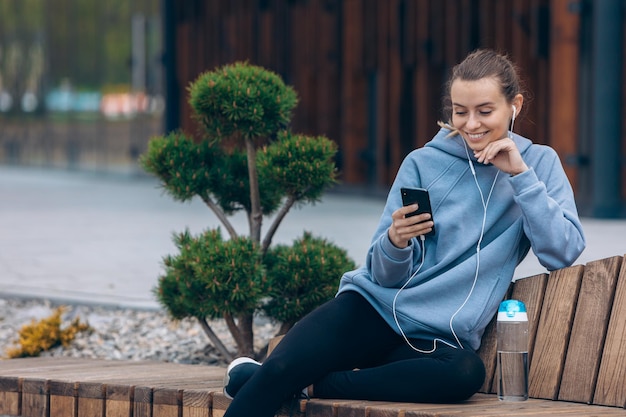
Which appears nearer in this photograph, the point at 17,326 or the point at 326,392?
the point at 326,392

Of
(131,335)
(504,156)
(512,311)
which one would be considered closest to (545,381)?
(512,311)

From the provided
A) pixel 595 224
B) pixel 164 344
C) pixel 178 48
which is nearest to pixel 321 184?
pixel 164 344

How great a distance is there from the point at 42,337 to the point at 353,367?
2906 mm

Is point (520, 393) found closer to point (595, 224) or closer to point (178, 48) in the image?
point (595, 224)

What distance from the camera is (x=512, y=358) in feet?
13.6

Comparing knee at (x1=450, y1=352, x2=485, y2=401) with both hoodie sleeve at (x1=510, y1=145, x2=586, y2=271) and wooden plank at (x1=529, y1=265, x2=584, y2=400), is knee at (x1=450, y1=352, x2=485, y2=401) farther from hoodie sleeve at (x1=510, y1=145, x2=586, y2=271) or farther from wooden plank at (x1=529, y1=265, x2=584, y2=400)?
hoodie sleeve at (x1=510, y1=145, x2=586, y2=271)

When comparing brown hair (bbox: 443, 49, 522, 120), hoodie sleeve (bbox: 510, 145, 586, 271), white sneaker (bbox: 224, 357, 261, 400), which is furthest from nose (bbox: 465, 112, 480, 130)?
white sneaker (bbox: 224, 357, 261, 400)

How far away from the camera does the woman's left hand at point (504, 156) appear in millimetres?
4055

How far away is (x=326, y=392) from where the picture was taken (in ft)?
13.8

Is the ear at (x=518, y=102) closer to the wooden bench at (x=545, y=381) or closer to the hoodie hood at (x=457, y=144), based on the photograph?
the hoodie hood at (x=457, y=144)

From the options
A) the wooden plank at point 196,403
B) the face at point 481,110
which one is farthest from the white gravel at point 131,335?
the face at point 481,110

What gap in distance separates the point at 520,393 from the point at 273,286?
6.36 feet

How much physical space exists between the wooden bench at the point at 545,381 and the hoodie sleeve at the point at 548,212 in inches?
3.1

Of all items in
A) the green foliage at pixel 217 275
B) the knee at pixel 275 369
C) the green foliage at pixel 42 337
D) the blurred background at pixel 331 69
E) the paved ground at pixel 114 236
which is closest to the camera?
the knee at pixel 275 369
